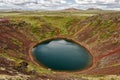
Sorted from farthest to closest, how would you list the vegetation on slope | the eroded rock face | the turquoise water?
the vegetation on slope < the eroded rock face < the turquoise water

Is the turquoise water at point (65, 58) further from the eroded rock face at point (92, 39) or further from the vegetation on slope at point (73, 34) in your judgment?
the vegetation on slope at point (73, 34)

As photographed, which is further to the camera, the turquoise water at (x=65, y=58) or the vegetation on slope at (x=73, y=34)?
the vegetation on slope at (x=73, y=34)

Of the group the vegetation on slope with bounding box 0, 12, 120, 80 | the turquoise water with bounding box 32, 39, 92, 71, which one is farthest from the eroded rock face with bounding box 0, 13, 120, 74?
the turquoise water with bounding box 32, 39, 92, 71

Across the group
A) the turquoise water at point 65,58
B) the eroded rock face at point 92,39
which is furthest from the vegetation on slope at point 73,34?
the turquoise water at point 65,58

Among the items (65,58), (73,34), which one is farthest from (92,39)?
(65,58)

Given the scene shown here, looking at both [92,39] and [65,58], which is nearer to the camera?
[65,58]

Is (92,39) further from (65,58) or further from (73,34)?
(65,58)

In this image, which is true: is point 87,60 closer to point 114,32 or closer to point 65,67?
point 65,67

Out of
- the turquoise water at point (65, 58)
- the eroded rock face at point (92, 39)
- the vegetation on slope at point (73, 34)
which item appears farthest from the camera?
the vegetation on slope at point (73, 34)

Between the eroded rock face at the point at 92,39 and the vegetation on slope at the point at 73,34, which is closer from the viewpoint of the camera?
the eroded rock face at the point at 92,39

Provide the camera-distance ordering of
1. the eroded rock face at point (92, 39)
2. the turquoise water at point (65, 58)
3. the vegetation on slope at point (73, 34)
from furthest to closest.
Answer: the vegetation on slope at point (73, 34)
the eroded rock face at point (92, 39)
the turquoise water at point (65, 58)

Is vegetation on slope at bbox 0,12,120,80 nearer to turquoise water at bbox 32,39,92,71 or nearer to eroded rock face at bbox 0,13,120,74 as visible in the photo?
eroded rock face at bbox 0,13,120,74

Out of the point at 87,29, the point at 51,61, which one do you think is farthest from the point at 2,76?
the point at 87,29
